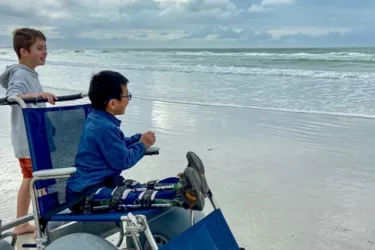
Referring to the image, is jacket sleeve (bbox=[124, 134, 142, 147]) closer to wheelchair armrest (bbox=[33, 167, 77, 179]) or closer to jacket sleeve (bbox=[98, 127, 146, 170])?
jacket sleeve (bbox=[98, 127, 146, 170])

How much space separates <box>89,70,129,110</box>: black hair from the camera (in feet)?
7.73

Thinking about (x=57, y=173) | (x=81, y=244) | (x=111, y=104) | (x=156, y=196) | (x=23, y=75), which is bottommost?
(x=81, y=244)

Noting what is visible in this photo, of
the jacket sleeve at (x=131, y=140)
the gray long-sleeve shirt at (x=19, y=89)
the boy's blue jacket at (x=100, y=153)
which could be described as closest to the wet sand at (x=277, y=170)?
the gray long-sleeve shirt at (x=19, y=89)

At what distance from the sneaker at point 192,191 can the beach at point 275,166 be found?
1085mm

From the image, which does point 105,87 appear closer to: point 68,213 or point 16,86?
point 68,213

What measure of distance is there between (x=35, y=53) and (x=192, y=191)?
5.13 ft

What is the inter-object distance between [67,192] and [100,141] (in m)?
0.36

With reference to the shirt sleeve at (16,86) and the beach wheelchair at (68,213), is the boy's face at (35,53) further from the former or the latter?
the beach wheelchair at (68,213)

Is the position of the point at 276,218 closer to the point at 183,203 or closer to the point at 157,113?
the point at 183,203

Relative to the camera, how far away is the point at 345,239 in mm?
3145

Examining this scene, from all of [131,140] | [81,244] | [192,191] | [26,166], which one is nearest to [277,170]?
[131,140]

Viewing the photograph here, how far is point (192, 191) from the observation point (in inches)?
81.9

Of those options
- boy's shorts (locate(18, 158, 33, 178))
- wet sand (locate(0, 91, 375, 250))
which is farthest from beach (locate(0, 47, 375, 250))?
boy's shorts (locate(18, 158, 33, 178))

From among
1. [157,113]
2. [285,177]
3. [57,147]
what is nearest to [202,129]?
[157,113]
